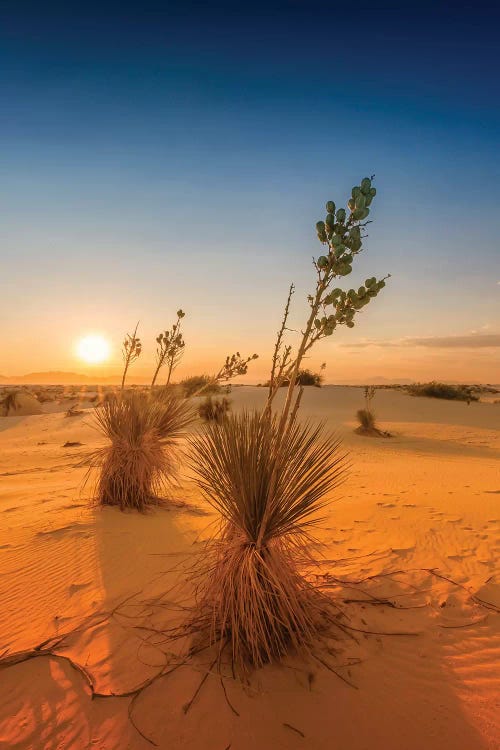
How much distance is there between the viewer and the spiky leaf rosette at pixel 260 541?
2361 mm

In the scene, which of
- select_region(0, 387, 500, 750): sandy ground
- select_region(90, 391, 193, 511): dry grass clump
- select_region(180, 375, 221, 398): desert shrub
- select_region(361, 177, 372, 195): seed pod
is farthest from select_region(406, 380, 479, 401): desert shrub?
select_region(361, 177, 372, 195): seed pod

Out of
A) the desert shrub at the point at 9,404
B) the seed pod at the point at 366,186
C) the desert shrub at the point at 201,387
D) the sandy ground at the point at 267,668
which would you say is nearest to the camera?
the sandy ground at the point at 267,668

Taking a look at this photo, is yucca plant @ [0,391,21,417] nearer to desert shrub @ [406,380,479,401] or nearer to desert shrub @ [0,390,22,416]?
desert shrub @ [0,390,22,416]

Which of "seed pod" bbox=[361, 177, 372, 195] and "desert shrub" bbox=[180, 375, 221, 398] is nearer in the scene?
"seed pod" bbox=[361, 177, 372, 195]

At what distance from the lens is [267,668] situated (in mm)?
2328

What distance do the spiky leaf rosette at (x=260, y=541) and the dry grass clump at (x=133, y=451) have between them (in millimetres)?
3348

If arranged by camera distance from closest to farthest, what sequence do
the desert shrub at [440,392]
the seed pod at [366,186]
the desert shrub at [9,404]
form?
1. the seed pod at [366,186]
2. the desert shrub at [9,404]
3. the desert shrub at [440,392]

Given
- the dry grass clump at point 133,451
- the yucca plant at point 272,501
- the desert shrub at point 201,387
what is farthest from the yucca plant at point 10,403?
the yucca plant at point 272,501

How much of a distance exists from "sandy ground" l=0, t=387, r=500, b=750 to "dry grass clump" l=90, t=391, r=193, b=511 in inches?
15.6

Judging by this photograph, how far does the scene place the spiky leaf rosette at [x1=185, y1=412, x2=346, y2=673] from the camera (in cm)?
236

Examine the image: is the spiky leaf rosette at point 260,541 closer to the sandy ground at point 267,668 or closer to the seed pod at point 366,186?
the sandy ground at point 267,668

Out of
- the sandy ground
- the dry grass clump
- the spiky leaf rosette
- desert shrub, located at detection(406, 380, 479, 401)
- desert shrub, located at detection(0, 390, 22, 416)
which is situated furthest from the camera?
desert shrub, located at detection(406, 380, 479, 401)

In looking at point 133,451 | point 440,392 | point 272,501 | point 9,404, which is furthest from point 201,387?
point 440,392

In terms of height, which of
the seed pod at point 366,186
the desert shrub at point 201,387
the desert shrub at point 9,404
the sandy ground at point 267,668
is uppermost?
the seed pod at point 366,186
